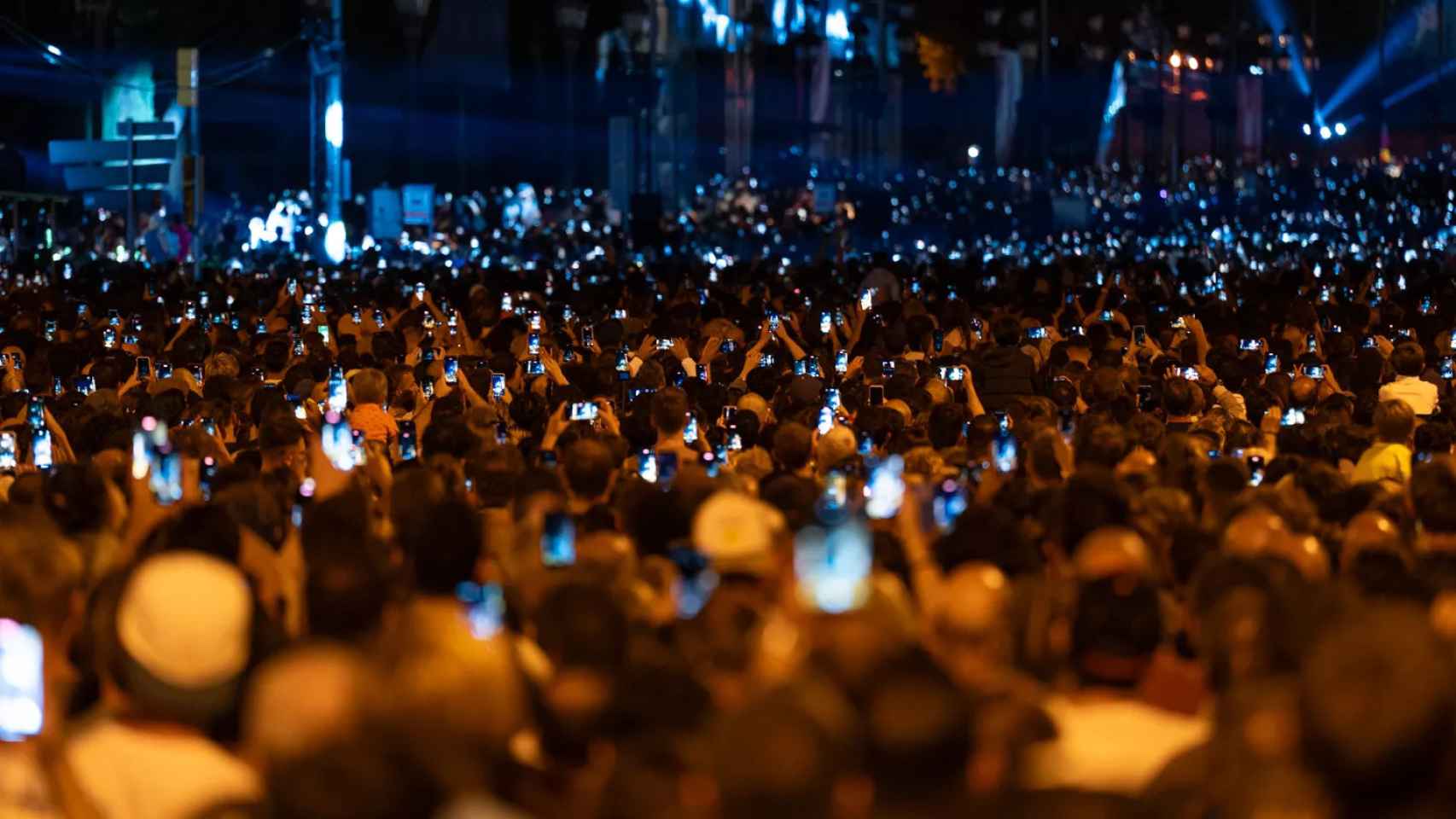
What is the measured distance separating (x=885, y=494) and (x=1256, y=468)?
2017 millimetres

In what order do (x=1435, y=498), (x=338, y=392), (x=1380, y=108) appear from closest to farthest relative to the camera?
(x=1435, y=498) → (x=338, y=392) → (x=1380, y=108)

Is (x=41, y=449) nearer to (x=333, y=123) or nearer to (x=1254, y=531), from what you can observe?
(x=1254, y=531)

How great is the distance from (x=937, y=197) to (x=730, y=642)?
5373 centimetres

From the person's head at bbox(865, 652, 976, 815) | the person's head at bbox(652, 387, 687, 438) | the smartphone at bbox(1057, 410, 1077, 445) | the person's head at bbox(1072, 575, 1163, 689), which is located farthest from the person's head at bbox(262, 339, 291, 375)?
the person's head at bbox(865, 652, 976, 815)

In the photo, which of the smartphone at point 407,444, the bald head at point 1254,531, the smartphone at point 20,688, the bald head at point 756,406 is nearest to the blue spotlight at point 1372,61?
the bald head at point 756,406

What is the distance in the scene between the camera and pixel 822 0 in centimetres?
5403

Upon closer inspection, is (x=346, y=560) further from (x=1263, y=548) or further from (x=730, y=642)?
(x=1263, y=548)

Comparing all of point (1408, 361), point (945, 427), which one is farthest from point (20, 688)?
point (1408, 361)

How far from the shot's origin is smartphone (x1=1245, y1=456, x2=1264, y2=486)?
32.1 ft

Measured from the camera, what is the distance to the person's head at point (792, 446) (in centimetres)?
1045

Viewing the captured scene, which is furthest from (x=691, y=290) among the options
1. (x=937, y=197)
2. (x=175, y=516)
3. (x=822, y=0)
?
(x=937, y=197)

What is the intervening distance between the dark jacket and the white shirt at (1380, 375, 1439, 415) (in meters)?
2.09

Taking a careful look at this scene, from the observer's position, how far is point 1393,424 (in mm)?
11219

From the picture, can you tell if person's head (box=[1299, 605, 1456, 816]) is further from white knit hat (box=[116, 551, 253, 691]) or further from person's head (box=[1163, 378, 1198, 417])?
person's head (box=[1163, 378, 1198, 417])
